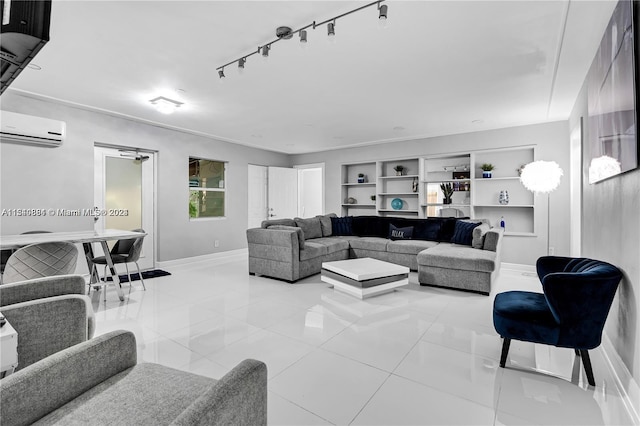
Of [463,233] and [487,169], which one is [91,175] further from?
[487,169]

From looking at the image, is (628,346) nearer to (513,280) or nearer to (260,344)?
(260,344)

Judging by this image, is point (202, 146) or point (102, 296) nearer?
point (102, 296)

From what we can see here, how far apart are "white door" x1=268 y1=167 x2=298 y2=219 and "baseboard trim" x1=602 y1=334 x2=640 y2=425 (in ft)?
20.4

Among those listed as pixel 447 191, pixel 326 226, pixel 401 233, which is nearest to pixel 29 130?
pixel 326 226

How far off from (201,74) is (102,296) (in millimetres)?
2931

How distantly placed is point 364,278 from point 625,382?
2.19 meters

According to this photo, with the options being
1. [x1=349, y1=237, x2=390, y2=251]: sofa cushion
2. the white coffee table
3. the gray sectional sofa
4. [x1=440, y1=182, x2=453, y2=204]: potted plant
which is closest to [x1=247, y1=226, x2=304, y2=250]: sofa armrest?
the gray sectional sofa

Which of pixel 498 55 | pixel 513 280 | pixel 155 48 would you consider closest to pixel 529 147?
pixel 513 280

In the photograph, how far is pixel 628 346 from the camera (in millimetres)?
1889

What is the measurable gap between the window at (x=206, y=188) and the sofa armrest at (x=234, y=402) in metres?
5.66

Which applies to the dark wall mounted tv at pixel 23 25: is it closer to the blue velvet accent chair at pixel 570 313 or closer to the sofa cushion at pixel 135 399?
the sofa cushion at pixel 135 399

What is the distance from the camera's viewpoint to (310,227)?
221 inches

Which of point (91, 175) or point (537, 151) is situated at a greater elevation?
point (537, 151)

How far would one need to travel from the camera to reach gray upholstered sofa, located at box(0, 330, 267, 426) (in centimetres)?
83
